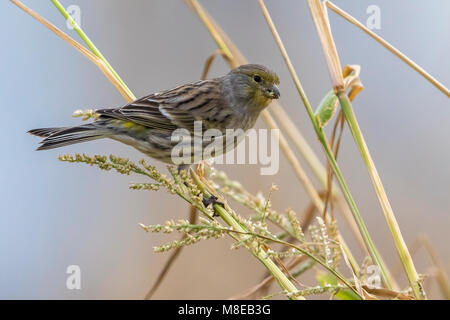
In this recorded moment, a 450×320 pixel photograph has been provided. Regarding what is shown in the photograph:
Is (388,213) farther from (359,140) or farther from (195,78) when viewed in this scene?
(195,78)

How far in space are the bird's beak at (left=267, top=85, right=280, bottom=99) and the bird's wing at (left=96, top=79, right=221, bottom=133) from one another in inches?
10.2

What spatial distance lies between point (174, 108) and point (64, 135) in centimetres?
60

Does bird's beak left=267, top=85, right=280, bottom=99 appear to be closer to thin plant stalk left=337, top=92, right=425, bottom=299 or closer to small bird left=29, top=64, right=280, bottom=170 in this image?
small bird left=29, top=64, right=280, bottom=170

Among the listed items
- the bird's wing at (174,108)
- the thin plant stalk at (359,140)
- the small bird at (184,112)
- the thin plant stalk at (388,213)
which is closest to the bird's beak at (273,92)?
the small bird at (184,112)

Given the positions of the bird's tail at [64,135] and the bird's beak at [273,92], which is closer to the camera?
the bird's tail at [64,135]

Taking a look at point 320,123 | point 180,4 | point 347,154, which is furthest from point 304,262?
point 180,4

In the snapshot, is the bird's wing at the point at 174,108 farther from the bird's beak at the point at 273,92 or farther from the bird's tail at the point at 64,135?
the bird's beak at the point at 273,92

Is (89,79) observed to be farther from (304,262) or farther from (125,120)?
(304,262)

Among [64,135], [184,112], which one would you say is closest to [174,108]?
[184,112]

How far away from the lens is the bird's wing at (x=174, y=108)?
92.5 inches

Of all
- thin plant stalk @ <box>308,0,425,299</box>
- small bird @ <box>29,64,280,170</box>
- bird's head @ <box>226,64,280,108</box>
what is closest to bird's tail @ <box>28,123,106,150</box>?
small bird @ <box>29,64,280,170</box>

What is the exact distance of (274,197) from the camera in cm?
383

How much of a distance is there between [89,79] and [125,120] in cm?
188

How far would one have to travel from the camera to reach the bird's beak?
2561 millimetres
